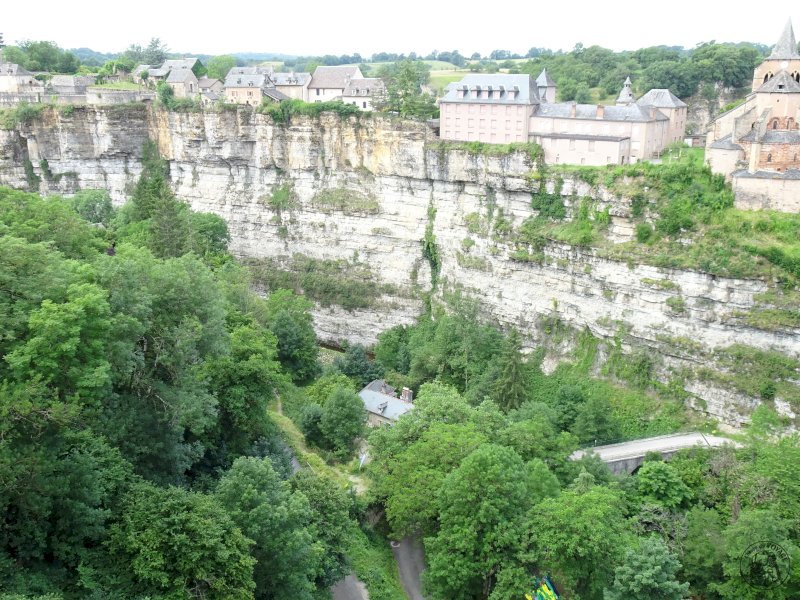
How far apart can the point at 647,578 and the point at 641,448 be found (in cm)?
1497

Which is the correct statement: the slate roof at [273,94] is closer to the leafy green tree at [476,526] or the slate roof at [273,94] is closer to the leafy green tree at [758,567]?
the leafy green tree at [476,526]

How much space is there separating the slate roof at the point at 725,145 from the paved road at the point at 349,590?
29.3 metres

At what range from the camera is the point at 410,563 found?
2939 cm

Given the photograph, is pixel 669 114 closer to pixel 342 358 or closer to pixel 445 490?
pixel 342 358

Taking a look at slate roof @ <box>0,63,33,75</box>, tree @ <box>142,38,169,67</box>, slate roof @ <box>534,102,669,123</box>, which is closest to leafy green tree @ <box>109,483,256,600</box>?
slate roof @ <box>534,102,669,123</box>

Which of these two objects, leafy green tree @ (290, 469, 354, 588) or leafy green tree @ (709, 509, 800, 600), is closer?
leafy green tree @ (290, 469, 354, 588)

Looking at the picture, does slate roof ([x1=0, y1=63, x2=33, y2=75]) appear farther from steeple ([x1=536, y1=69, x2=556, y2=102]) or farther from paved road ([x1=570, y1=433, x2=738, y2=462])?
paved road ([x1=570, y1=433, x2=738, y2=462])

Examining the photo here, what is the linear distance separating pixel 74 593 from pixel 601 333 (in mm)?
31680

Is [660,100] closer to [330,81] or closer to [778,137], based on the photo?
[778,137]

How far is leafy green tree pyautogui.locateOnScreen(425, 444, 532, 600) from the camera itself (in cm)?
2373

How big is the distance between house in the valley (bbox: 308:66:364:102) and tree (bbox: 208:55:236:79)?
15.4m

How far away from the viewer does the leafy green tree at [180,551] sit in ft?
58.3

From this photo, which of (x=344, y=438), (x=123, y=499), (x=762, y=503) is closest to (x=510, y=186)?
(x=344, y=438)

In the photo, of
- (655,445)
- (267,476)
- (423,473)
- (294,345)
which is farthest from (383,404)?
(267,476)
